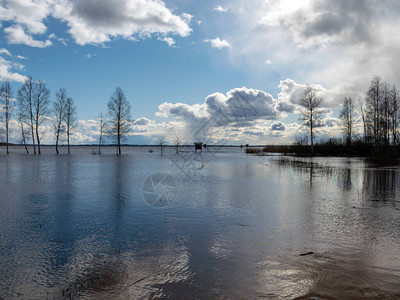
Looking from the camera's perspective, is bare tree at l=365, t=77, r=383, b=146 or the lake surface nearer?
the lake surface

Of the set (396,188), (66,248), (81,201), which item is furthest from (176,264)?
(396,188)

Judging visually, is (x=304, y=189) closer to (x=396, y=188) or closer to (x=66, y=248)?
(x=396, y=188)

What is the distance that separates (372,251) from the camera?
5.25 meters

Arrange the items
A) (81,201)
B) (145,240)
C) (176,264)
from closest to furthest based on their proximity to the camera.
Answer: (176,264)
(145,240)
(81,201)

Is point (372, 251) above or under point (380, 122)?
under

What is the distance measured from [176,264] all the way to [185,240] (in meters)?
1.18

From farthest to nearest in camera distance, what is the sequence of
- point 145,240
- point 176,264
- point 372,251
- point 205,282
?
point 145,240, point 372,251, point 176,264, point 205,282

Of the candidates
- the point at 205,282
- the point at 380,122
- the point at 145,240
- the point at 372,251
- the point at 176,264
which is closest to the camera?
the point at 205,282

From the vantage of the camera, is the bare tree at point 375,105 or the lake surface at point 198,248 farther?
the bare tree at point 375,105

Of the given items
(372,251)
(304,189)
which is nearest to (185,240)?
(372,251)

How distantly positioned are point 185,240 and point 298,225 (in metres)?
3.09

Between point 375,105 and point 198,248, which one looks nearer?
point 198,248

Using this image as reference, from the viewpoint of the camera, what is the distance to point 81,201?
31.9 ft

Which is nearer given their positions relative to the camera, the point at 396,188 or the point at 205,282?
the point at 205,282
